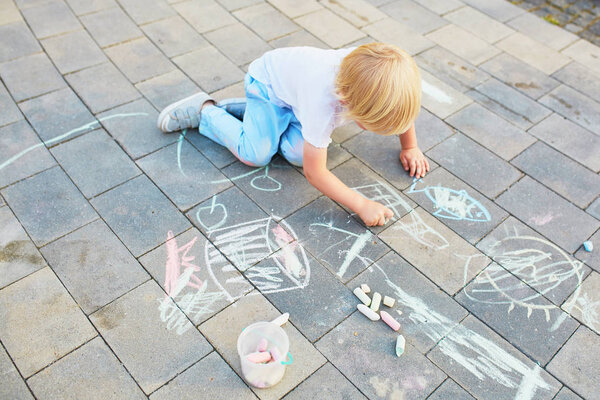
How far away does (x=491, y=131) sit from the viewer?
349 centimetres

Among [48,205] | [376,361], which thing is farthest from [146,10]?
[376,361]

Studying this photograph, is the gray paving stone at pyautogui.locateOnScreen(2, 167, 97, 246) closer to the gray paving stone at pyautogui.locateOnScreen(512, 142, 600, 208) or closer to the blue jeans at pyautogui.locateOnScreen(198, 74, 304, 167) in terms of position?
the blue jeans at pyautogui.locateOnScreen(198, 74, 304, 167)

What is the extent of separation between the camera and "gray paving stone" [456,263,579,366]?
7.88ft

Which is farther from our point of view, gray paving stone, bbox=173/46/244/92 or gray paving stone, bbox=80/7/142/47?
gray paving stone, bbox=80/7/142/47

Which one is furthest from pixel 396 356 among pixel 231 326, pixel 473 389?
pixel 231 326

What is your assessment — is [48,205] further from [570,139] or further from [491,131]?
[570,139]

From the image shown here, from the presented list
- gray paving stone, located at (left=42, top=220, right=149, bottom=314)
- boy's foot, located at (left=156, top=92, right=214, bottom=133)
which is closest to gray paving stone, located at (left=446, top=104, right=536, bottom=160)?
boy's foot, located at (left=156, top=92, right=214, bottom=133)

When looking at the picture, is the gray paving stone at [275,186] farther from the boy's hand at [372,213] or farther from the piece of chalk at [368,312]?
the piece of chalk at [368,312]

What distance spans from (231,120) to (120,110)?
862 millimetres

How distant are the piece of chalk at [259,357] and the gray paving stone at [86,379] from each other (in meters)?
0.51

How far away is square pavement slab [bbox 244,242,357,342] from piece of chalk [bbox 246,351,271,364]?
11.7 inches

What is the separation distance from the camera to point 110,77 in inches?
143

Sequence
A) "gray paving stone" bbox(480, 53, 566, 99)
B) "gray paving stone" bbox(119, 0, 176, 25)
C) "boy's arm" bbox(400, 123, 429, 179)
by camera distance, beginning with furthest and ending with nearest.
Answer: "gray paving stone" bbox(119, 0, 176, 25)
"gray paving stone" bbox(480, 53, 566, 99)
"boy's arm" bbox(400, 123, 429, 179)

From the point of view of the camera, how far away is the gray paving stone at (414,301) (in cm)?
240
